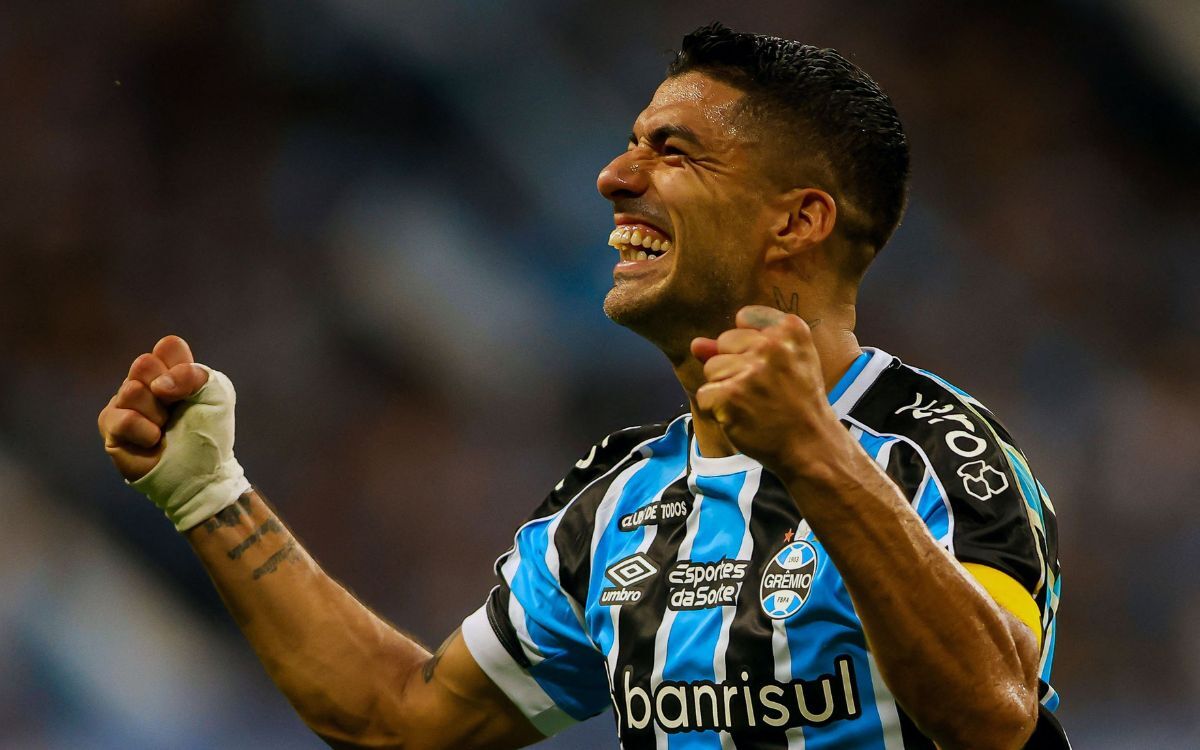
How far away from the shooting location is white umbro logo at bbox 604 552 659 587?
7.14 feet

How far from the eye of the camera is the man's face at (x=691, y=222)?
7.27 ft

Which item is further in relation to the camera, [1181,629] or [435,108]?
[435,108]

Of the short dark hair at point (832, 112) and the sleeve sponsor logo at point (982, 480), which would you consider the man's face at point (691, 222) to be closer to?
the short dark hair at point (832, 112)

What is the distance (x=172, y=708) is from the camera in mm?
4461

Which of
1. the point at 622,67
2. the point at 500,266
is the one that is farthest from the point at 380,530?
the point at 622,67

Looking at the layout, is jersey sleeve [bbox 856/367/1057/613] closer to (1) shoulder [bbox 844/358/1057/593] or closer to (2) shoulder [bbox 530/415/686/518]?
(1) shoulder [bbox 844/358/1057/593]

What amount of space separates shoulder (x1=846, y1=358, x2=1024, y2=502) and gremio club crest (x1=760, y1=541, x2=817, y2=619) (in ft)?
0.65

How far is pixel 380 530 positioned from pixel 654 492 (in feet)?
8.69

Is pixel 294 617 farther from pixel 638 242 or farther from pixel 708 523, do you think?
pixel 638 242

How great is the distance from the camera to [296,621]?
2.36m

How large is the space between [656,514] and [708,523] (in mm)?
108

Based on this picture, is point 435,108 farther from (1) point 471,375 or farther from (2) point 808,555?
(2) point 808,555

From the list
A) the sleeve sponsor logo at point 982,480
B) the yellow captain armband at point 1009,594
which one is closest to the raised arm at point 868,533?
the yellow captain armband at point 1009,594

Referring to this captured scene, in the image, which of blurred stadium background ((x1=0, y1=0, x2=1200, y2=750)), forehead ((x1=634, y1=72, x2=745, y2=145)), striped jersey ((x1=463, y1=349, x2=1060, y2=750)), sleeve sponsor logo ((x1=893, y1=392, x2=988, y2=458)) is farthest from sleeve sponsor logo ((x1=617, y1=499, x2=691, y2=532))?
blurred stadium background ((x1=0, y1=0, x2=1200, y2=750))
